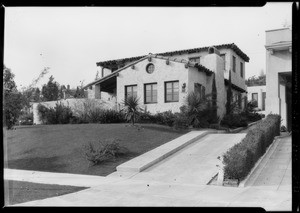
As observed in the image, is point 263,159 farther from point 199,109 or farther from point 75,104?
point 75,104

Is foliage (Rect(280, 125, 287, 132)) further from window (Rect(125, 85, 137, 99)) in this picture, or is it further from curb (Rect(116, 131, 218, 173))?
window (Rect(125, 85, 137, 99))

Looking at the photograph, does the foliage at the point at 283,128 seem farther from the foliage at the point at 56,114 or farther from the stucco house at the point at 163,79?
the foliage at the point at 56,114

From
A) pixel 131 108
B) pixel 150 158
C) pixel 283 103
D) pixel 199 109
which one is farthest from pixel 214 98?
pixel 283 103

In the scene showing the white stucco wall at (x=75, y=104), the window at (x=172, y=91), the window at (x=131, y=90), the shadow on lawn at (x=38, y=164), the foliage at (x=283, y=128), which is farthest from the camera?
the window at (x=172, y=91)

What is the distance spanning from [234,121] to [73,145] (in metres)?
7.53

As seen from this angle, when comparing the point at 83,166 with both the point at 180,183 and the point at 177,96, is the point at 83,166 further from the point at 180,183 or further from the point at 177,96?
the point at 177,96

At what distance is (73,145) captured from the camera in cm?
1455

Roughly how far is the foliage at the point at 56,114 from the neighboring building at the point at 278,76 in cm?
1073

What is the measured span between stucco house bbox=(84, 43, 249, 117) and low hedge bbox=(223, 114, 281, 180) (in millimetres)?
2193

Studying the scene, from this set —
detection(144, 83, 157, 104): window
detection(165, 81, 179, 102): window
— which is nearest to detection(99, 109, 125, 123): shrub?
detection(144, 83, 157, 104): window

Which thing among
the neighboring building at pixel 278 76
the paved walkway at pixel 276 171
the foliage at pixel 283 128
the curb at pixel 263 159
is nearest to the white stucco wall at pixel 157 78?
the neighboring building at pixel 278 76

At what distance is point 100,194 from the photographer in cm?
880

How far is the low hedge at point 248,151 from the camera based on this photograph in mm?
9672
